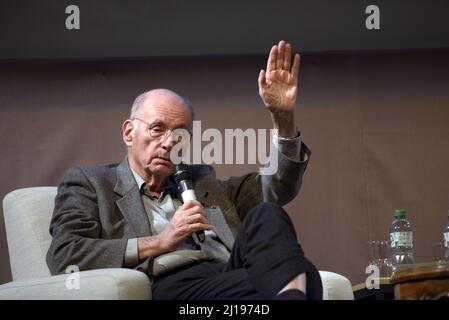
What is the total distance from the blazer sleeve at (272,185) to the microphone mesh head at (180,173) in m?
0.29

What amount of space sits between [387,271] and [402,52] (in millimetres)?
1101

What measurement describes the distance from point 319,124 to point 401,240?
30.6 inches

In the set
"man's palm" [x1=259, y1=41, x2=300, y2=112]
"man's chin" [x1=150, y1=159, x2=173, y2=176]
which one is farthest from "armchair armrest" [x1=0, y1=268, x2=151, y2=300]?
"man's palm" [x1=259, y1=41, x2=300, y2=112]

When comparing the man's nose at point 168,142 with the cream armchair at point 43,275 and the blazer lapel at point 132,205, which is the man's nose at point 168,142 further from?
the cream armchair at point 43,275

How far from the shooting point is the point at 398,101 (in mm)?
3686

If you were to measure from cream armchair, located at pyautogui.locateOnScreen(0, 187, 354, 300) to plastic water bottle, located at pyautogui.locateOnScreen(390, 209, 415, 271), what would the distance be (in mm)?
1030

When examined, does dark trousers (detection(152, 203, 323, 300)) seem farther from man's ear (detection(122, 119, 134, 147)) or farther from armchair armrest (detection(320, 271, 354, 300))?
man's ear (detection(122, 119, 134, 147))

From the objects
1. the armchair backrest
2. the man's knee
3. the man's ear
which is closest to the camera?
the man's knee

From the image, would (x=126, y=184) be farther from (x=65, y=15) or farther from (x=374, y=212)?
(x=374, y=212)

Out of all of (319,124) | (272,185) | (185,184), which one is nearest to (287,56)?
(272,185)

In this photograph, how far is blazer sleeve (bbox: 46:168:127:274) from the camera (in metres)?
2.04

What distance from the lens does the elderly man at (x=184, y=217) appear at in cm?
171

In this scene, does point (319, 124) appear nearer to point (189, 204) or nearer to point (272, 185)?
point (272, 185)
